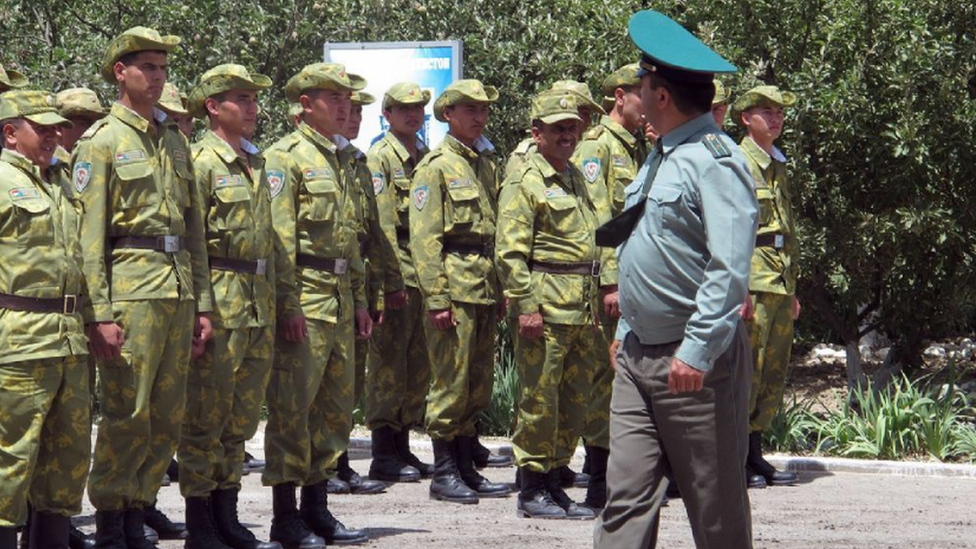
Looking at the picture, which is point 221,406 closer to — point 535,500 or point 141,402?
point 141,402

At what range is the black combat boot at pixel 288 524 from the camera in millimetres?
8422

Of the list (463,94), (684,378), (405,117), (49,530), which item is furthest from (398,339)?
(684,378)

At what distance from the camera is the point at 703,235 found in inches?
238

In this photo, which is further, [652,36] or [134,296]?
[134,296]

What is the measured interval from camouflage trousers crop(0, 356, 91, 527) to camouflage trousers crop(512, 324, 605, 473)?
108 inches

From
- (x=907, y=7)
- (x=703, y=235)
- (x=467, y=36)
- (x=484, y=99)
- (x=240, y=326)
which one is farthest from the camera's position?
Answer: (x=467, y=36)

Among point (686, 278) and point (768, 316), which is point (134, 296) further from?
point (768, 316)

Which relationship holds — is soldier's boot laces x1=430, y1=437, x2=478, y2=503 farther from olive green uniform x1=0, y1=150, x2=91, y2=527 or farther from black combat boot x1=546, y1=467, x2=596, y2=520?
olive green uniform x1=0, y1=150, x2=91, y2=527

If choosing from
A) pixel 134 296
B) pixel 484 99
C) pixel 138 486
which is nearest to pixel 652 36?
pixel 134 296

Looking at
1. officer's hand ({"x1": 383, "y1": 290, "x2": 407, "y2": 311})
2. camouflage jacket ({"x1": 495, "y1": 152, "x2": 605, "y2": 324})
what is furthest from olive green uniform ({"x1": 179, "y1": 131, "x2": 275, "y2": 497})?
officer's hand ({"x1": 383, "y1": 290, "x2": 407, "y2": 311})

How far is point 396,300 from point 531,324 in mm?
1778

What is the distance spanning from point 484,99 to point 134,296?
10.9 feet

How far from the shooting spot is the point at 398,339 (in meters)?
11.1

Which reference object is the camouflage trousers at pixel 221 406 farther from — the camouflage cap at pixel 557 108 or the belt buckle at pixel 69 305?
the camouflage cap at pixel 557 108
